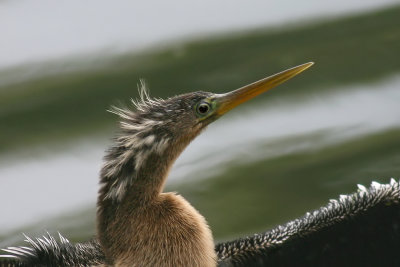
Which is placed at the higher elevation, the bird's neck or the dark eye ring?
the dark eye ring

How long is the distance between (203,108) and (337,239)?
643mm

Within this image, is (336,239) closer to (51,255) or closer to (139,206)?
(139,206)

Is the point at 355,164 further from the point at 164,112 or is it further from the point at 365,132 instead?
the point at 164,112

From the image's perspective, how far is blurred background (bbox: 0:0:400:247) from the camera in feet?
11.6

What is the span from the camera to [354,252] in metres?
3.10

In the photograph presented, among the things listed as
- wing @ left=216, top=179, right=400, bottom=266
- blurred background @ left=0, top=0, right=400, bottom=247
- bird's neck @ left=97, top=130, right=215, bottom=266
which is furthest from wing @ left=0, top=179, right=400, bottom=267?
blurred background @ left=0, top=0, right=400, bottom=247

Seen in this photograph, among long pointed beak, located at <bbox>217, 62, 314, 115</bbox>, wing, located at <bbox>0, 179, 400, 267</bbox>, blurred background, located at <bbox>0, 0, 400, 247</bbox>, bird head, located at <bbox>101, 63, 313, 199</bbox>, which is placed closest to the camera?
bird head, located at <bbox>101, 63, 313, 199</bbox>

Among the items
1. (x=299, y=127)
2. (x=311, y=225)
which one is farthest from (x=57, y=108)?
(x=311, y=225)

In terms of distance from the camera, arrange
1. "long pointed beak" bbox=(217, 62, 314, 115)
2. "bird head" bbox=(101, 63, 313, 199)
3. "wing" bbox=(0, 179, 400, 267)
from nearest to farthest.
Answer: "bird head" bbox=(101, 63, 313, 199) < "long pointed beak" bbox=(217, 62, 314, 115) < "wing" bbox=(0, 179, 400, 267)

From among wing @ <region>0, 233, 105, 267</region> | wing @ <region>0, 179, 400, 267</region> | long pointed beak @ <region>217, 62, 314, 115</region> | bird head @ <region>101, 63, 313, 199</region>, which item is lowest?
wing @ <region>0, 179, 400, 267</region>

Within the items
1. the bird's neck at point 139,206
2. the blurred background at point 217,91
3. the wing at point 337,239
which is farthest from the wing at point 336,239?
the blurred background at point 217,91

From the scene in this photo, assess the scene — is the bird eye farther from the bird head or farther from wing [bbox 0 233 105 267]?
wing [bbox 0 233 105 267]

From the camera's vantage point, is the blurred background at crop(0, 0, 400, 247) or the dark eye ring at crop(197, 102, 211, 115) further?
the blurred background at crop(0, 0, 400, 247)

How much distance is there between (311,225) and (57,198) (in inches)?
35.2
